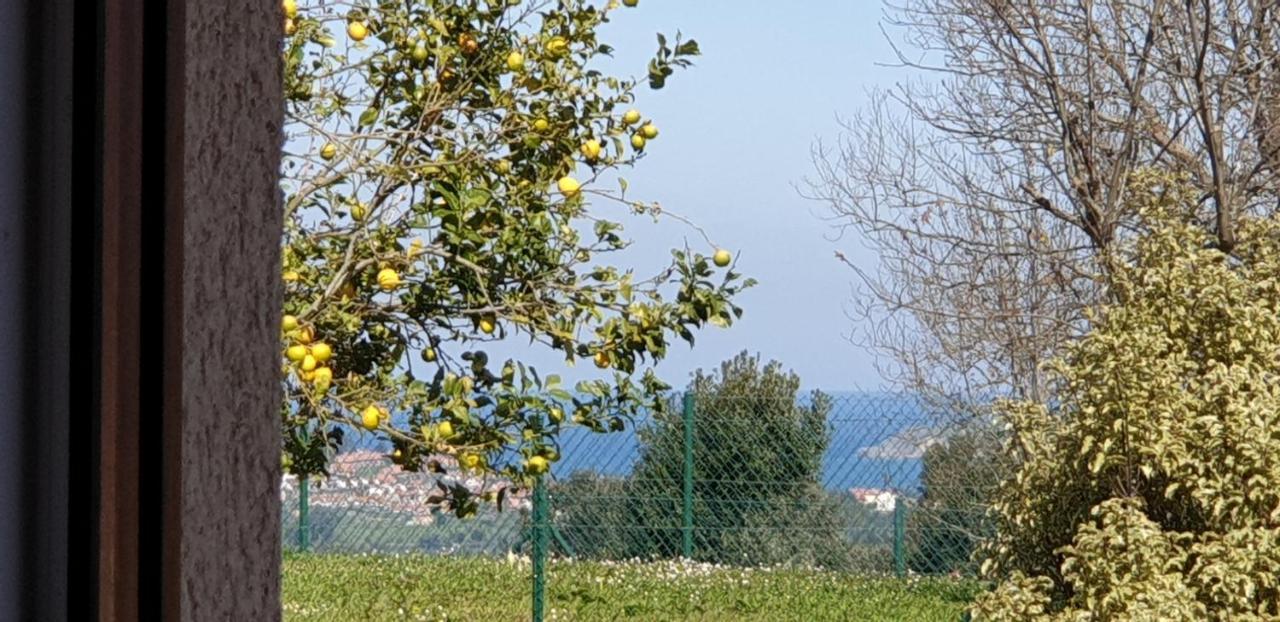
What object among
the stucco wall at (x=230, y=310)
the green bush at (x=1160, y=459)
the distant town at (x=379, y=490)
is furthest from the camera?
the distant town at (x=379, y=490)

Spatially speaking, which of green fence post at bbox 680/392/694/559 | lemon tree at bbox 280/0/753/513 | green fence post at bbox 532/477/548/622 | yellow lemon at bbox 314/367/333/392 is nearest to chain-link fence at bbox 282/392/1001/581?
green fence post at bbox 680/392/694/559

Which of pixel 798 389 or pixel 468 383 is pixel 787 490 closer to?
pixel 798 389

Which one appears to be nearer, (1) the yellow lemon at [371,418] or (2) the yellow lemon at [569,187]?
(1) the yellow lemon at [371,418]

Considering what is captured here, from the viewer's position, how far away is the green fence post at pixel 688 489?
724 cm

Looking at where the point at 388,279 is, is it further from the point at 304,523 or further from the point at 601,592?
the point at 304,523

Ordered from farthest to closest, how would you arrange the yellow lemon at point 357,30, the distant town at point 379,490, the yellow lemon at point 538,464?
1. the distant town at point 379,490
2. the yellow lemon at point 357,30
3. the yellow lemon at point 538,464

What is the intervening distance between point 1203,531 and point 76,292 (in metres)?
3.65

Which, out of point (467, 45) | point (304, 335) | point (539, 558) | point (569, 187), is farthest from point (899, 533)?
point (304, 335)

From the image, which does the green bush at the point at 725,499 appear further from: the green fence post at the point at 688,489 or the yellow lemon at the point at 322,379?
the yellow lemon at the point at 322,379

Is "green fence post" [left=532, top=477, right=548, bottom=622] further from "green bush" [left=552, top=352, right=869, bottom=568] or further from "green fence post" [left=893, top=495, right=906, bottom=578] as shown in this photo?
"green fence post" [left=893, top=495, right=906, bottom=578]

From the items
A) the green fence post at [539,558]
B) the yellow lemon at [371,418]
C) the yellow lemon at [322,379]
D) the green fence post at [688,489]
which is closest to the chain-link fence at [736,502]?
the green fence post at [688,489]

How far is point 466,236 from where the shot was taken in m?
2.41

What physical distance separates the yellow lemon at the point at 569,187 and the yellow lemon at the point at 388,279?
37 cm

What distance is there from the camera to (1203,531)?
369 cm
